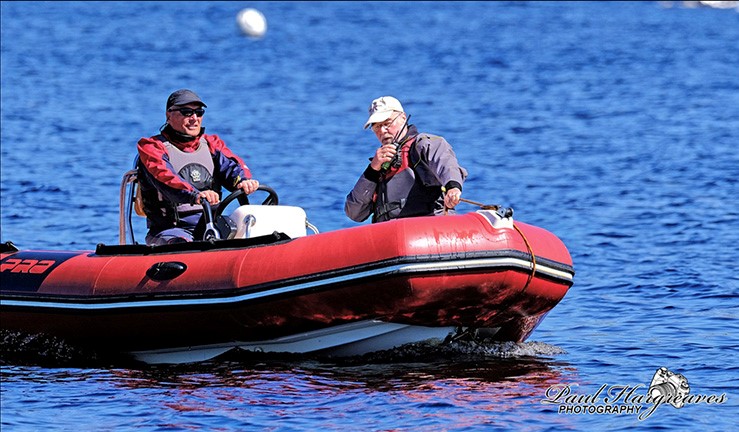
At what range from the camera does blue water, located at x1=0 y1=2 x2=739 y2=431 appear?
736 centimetres

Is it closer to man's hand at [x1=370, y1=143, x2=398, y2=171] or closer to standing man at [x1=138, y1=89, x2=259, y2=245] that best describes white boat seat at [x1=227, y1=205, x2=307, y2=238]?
standing man at [x1=138, y1=89, x2=259, y2=245]

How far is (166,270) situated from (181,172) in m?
0.76

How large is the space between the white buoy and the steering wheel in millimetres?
29648

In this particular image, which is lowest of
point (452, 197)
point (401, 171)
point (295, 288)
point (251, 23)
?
point (295, 288)


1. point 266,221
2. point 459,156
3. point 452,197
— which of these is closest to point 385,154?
point 452,197

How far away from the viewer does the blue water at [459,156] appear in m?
7.36

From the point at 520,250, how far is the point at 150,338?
2.22 metres

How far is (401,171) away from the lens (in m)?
7.96

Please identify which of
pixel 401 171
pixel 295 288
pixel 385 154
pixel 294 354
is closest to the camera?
pixel 295 288

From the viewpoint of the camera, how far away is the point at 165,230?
8492 millimetres

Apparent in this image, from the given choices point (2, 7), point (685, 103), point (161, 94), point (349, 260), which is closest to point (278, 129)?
point (161, 94)

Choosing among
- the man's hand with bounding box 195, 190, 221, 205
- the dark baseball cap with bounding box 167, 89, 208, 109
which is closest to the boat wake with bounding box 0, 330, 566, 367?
the man's hand with bounding box 195, 190, 221, 205

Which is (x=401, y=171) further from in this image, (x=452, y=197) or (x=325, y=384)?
(x=325, y=384)

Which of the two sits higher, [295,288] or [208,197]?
[208,197]
